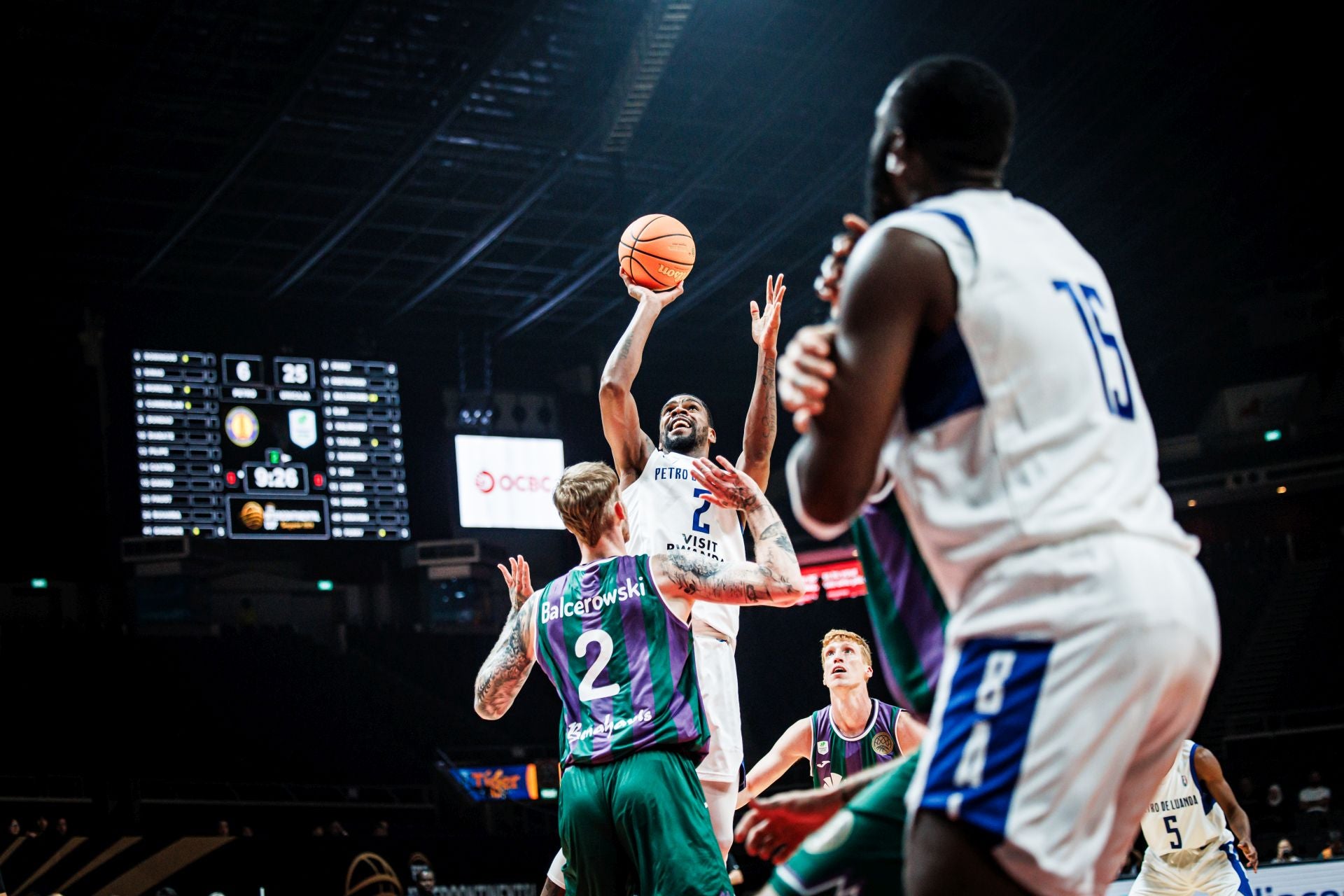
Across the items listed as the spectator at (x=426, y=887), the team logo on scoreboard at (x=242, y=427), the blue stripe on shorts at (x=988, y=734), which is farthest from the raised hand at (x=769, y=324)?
the team logo on scoreboard at (x=242, y=427)

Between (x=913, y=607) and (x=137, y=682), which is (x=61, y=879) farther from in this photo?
(x=913, y=607)

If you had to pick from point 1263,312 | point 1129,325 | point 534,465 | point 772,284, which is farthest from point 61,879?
point 1263,312

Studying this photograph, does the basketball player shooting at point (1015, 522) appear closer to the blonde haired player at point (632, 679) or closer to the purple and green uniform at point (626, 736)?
the blonde haired player at point (632, 679)

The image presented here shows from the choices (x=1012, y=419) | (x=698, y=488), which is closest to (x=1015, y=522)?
(x=1012, y=419)

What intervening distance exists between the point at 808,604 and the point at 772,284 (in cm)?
2258

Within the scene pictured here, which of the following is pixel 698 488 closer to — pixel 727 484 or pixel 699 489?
pixel 699 489

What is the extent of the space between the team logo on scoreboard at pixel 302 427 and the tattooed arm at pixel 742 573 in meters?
15.1

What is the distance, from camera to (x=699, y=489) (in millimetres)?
6180

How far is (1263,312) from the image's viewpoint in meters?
27.8

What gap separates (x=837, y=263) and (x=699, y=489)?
3.77m

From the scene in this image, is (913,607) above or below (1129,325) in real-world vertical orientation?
below

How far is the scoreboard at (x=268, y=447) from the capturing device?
18109mm

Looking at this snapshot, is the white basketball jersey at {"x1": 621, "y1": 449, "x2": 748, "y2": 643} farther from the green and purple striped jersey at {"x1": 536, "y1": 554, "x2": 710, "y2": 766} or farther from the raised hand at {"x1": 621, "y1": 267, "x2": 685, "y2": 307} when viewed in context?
the green and purple striped jersey at {"x1": 536, "y1": 554, "x2": 710, "y2": 766}

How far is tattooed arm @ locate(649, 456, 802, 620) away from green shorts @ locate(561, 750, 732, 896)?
513mm
